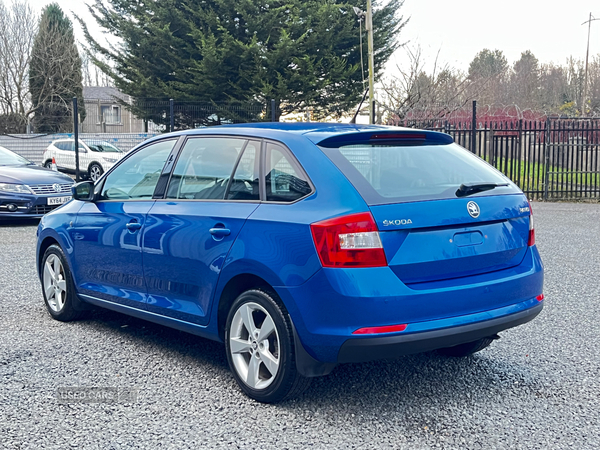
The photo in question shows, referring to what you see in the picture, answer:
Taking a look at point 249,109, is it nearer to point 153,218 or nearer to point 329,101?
point 329,101

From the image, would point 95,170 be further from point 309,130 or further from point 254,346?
point 254,346

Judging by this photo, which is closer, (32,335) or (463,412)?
(463,412)

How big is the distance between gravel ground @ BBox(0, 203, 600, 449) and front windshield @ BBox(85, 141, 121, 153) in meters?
19.0

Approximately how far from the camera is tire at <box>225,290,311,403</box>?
3.69m

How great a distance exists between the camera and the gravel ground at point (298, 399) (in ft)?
11.2

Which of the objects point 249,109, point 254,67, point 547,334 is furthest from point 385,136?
point 254,67

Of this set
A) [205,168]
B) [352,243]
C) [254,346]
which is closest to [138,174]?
[205,168]

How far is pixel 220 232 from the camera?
160 inches

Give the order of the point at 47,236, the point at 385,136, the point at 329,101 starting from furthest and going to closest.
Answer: the point at 329,101
the point at 47,236
the point at 385,136

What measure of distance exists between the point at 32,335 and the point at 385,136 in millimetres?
3201

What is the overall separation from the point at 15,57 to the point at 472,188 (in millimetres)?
45442

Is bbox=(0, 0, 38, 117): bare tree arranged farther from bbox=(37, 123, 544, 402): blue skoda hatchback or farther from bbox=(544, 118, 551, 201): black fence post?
bbox=(37, 123, 544, 402): blue skoda hatchback

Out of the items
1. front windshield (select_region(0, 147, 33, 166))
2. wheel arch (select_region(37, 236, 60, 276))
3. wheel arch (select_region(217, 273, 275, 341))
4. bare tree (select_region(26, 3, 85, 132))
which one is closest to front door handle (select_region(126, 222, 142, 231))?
wheel arch (select_region(217, 273, 275, 341))

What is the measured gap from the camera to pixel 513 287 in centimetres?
388
